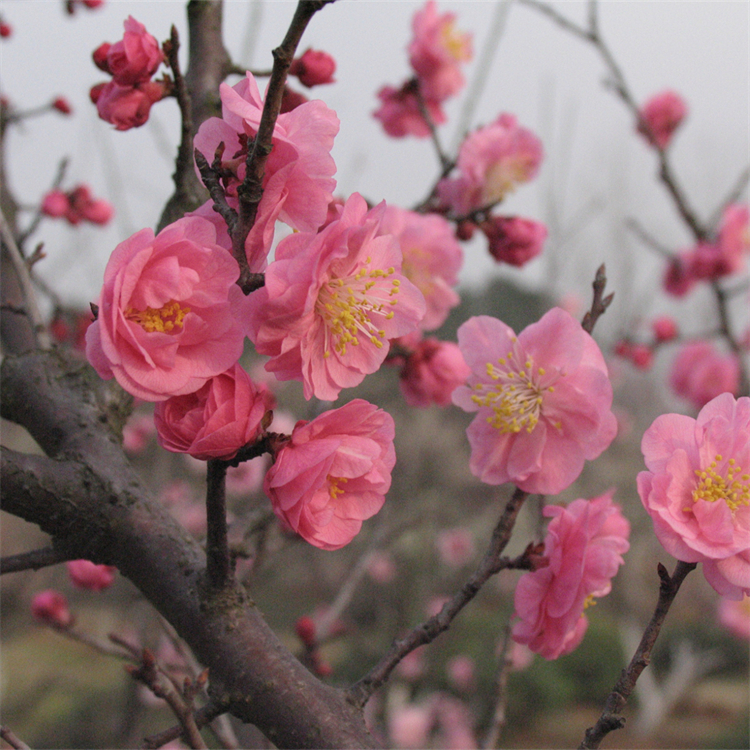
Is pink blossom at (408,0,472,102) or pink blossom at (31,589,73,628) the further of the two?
pink blossom at (408,0,472,102)

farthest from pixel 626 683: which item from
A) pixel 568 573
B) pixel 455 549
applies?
pixel 455 549

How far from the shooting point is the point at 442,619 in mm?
715

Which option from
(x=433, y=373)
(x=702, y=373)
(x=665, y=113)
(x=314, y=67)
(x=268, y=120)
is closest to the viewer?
(x=268, y=120)

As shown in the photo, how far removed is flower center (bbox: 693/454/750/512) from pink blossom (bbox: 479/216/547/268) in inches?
28.2

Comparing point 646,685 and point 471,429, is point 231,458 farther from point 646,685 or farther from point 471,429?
point 646,685

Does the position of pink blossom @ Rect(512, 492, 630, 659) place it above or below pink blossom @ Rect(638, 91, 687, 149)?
below

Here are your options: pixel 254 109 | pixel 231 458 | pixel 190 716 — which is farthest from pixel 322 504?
pixel 254 109

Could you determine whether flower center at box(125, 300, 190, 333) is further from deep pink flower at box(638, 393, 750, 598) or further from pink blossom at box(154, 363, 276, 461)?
deep pink flower at box(638, 393, 750, 598)

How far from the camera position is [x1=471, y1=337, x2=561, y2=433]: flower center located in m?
0.76

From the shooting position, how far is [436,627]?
0.72 meters

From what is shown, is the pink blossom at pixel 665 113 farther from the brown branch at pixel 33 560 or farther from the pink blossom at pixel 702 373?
the brown branch at pixel 33 560

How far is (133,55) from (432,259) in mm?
628

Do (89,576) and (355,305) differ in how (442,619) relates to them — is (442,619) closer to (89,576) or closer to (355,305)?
(355,305)

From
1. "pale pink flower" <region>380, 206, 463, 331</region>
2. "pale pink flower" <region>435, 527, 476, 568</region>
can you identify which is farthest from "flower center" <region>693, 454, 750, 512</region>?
"pale pink flower" <region>435, 527, 476, 568</region>
